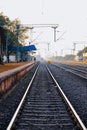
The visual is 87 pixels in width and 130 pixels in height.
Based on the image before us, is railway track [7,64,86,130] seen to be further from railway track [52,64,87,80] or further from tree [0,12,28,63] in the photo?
tree [0,12,28,63]

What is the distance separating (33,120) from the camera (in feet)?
30.5

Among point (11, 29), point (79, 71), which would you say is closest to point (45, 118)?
point (79, 71)

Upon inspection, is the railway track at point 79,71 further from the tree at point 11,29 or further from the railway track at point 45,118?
the tree at point 11,29

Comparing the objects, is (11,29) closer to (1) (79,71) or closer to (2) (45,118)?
(1) (79,71)

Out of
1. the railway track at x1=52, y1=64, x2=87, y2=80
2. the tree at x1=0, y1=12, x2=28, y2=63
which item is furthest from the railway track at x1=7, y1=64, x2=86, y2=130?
the tree at x1=0, y1=12, x2=28, y2=63

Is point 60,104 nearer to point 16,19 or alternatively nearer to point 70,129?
point 70,129

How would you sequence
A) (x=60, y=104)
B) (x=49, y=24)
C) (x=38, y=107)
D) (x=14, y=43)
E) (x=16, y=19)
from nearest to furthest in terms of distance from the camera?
(x=38, y=107)
(x=60, y=104)
(x=49, y=24)
(x=14, y=43)
(x=16, y=19)

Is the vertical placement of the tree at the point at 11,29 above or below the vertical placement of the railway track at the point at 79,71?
above

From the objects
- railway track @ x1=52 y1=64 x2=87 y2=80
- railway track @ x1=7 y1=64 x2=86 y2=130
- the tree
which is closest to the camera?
railway track @ x1=7 y1=64 x2=86 y2=130

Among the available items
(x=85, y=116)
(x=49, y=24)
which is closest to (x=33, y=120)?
(x=85, y=116)

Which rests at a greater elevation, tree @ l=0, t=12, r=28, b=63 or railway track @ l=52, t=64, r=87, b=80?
tree @ l=0, t=12, r=28, b=63

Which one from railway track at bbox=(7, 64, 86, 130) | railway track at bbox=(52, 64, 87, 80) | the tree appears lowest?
railway track at bbox=(52, 64, 87, 80)

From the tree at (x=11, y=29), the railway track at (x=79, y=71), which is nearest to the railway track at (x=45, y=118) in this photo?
the railway track at (x=79, y=71)

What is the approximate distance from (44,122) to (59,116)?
110 centimetres
